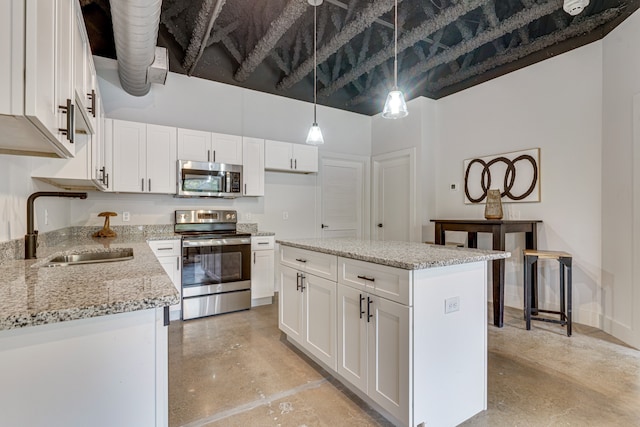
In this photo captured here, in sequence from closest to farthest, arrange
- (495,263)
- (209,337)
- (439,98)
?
1. (209,337)
2. (495,263)
3. (439,98)

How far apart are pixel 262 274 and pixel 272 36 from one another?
2.68 m

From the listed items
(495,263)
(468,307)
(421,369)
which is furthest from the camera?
(495,263)

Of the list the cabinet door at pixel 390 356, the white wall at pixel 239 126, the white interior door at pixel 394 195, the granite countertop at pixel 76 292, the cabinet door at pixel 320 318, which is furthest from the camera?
the white interior door at pixel 394 195

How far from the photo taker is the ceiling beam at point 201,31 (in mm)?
2794

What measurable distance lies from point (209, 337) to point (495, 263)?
114 inches

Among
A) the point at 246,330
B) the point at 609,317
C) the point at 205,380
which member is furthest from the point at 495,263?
the point at 205,380

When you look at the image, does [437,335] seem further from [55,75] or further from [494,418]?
[55,75]

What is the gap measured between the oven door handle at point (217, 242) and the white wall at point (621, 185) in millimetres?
3691

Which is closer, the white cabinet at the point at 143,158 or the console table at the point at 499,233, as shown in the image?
the console table at the point at 499,233

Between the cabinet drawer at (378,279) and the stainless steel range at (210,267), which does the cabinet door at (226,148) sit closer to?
the stainless steel range at (210,267)

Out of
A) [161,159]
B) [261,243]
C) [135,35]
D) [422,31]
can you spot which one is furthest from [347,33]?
[261,243]

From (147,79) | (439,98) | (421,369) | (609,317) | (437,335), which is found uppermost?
(439,98)

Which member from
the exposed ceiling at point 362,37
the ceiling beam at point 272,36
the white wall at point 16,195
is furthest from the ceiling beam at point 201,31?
the white wall at point 16,195

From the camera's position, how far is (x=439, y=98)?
464 centimetres
